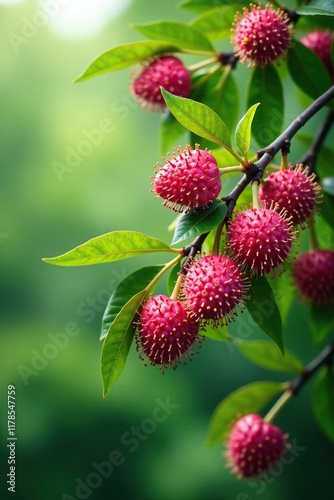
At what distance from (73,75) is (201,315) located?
2.38m

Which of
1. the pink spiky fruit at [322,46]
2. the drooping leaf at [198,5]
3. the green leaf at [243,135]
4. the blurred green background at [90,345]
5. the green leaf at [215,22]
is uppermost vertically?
the drooping leaf at [198,5]

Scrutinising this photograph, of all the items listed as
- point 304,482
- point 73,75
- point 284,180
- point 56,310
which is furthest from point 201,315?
point 73,75

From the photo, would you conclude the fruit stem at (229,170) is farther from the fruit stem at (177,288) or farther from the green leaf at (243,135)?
the fruit stem at (177,288)

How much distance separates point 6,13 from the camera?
290cm

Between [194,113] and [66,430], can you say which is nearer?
[194,113]

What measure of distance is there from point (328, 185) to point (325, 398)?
22.7 inches

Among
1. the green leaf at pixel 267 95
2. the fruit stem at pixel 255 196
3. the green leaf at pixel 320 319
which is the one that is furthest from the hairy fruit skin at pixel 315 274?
the fruit stem at pixel 255 196

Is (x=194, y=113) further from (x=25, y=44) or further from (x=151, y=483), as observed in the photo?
(x=25, y=44)

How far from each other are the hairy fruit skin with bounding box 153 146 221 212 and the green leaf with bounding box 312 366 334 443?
924 mm

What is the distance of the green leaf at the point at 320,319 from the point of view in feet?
4.83

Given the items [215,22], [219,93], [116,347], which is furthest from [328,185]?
[116,347]

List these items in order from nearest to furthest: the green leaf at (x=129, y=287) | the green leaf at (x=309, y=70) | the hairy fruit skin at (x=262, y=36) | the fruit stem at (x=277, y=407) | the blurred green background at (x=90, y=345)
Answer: the green leaf at (x=129, y=287) → the hairy fruit skin at (x=262, y=36) → the green leaf at (x=309, y=70) → the fruit stem at (x=277, y=407) → the blurred green background at (x=90, y=345)

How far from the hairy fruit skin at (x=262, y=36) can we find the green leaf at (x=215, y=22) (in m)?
0.21

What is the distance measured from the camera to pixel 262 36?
1.14 meters
